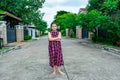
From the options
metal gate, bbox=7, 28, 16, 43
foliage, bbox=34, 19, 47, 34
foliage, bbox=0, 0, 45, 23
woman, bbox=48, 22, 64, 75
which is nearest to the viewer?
woman, bbox=48, 22, 64, 75

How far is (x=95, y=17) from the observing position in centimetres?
2489

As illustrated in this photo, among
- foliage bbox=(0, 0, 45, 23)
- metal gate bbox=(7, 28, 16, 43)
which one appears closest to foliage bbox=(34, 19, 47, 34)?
foliage bbox=(0, 0, 45, 23)

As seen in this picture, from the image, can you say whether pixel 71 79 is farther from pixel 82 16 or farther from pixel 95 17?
pixel 82 16

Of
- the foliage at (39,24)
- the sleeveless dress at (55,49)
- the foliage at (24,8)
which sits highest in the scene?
the foliage at (24,8)

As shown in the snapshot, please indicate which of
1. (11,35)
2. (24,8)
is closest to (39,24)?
(24,8)

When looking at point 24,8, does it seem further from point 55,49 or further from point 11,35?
point 55,49

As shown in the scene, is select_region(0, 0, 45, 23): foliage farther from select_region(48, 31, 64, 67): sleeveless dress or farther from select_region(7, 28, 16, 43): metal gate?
select_region(48, 31, 64, 67): sleeveless dress

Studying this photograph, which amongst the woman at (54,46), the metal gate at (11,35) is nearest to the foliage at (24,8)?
the metal gate at (11,35)

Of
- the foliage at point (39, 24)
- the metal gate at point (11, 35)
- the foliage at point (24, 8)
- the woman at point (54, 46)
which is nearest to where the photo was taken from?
the woman at point (54, 46)

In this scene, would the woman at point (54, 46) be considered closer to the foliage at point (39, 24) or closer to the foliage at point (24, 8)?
the foliage at point (24, 8)

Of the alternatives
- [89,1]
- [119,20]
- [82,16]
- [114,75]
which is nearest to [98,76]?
[114,75]

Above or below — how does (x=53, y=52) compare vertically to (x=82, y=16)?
below

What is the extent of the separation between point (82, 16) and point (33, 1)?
517 inches

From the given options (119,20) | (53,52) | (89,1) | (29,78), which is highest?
(89,1)
